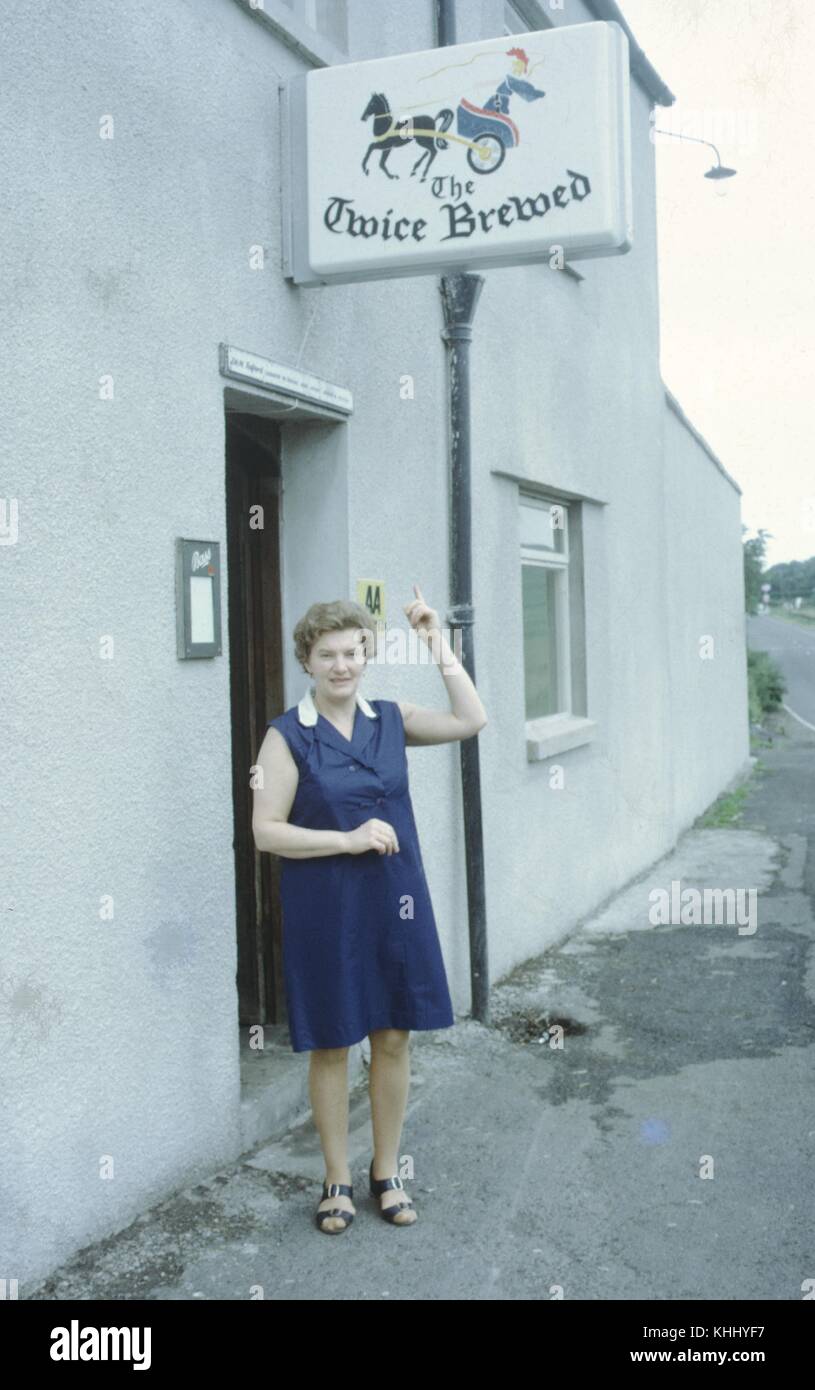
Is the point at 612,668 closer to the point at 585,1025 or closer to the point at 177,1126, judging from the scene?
the point at 585,1025

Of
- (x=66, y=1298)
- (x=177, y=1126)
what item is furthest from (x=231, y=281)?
(x=66, y=1298)

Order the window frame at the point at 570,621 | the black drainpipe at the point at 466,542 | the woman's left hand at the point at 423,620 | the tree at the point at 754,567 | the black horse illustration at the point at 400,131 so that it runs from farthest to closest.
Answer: the tree at the point at 754,567, the window frame at the point at 570,621, the black drainpipe at the point at 466,542, the black horse illustration at the point at 400,131, the woman's left hand at the point at 423,620

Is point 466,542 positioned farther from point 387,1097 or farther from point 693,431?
point 693,431

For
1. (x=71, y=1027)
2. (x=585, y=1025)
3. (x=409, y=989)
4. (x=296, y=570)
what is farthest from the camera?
(x=585, y=1025)

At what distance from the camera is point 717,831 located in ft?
39.4

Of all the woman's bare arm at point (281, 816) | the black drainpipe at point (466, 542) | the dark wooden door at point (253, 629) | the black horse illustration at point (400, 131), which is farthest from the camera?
the black drainpipe at point (466, 542)

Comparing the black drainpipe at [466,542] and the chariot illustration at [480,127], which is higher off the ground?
the chariot illustration at [480,127]

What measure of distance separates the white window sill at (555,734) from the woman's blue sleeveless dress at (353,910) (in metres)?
3.33

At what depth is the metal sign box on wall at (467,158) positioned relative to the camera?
4383mm

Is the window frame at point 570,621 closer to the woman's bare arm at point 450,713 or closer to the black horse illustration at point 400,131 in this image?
the black horse illustration at point 400,131

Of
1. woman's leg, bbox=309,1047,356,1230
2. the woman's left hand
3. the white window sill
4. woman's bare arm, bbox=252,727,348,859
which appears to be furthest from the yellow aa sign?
the white window sill

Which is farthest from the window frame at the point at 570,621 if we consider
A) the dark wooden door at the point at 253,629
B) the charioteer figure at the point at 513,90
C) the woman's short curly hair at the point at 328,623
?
the woman's short curly hair at the point at 328,623

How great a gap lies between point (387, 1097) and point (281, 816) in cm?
92

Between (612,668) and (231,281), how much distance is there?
522cm
